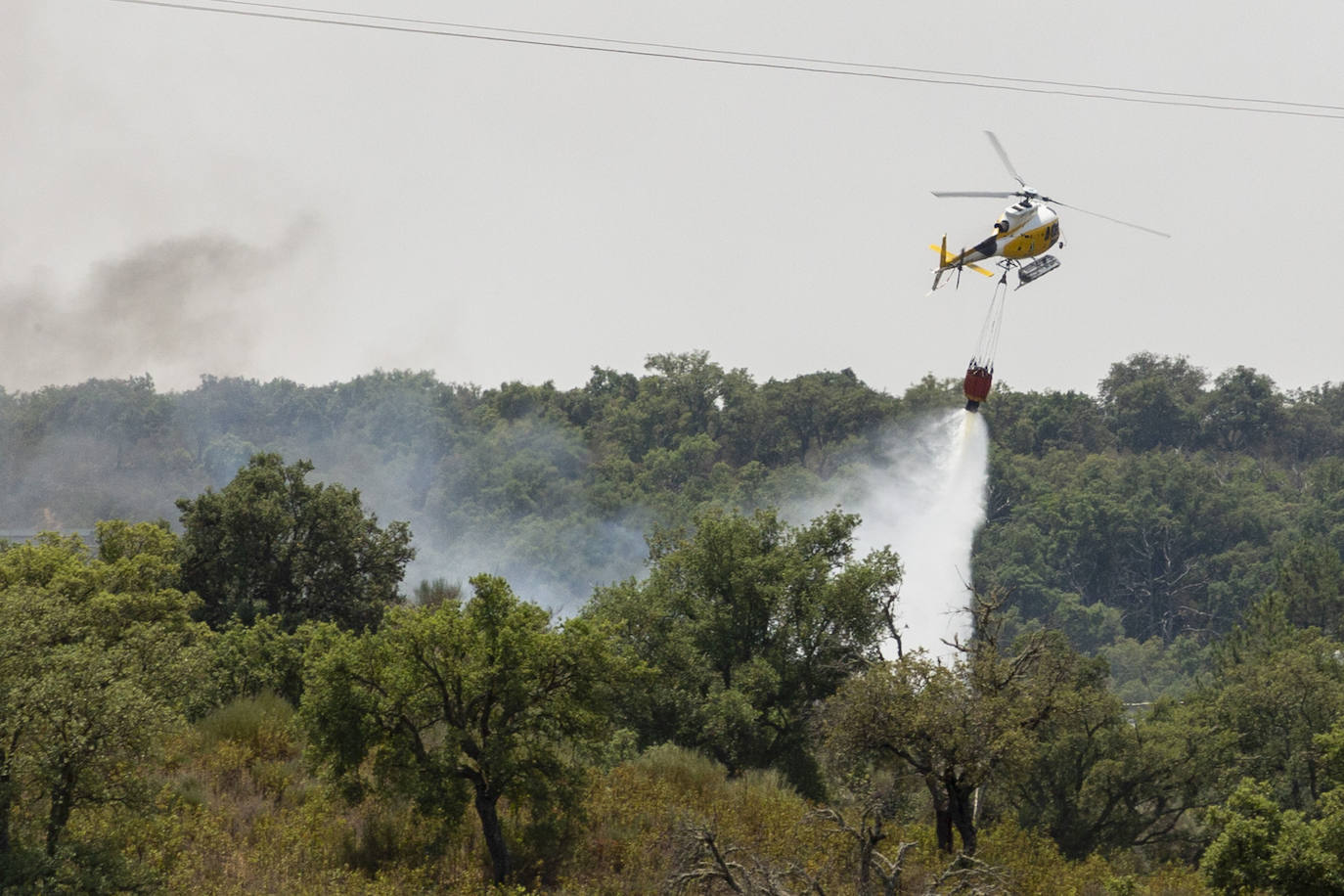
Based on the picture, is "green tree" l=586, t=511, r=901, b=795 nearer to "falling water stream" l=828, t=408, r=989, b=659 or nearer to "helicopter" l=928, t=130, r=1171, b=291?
"helicopter" l=928, t=130, r=1171, b=291

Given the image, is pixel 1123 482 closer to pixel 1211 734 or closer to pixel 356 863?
pixel 1211 734

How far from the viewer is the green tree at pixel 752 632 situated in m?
42.5

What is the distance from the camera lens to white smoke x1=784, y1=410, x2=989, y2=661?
112 meters

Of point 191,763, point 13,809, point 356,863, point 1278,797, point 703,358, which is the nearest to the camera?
point 13,809

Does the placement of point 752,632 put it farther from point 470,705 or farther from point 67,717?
point 67,717

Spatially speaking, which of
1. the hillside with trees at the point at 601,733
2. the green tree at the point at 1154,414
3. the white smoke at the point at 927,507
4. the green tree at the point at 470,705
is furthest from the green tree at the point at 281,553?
the green tree at the point at 1154,414

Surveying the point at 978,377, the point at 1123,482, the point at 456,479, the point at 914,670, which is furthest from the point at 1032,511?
the point at 914,670

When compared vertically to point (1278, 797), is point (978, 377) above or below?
above

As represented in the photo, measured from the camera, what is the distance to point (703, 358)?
159 meters

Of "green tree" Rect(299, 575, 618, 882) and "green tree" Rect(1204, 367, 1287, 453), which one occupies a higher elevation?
"green tree" Rect(1204, 367, 1287, 453)

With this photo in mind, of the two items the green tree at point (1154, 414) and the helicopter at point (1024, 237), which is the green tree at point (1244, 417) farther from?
the helicopter at point (1024, 237)

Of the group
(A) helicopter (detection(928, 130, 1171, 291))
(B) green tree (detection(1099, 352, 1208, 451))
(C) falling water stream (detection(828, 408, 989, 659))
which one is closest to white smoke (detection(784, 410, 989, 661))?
(C) falling water stream (detection(828, 408, 989, 659))

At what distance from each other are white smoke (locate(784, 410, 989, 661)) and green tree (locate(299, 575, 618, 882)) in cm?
7711

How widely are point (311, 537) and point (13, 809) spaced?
1105 inches
